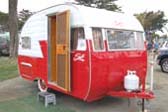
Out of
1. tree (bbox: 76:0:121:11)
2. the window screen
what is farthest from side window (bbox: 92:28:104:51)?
tree (bbox: 76:0:121:11)

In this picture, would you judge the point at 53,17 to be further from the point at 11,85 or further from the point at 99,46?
the point at 11,85

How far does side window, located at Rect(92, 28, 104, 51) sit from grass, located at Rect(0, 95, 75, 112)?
1.68 m

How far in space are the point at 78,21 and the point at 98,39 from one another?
63 centimetres

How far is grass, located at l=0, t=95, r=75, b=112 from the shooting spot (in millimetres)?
7051

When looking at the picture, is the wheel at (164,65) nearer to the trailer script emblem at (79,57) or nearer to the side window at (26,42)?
the side window at (26,42)

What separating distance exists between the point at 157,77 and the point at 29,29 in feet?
19.1

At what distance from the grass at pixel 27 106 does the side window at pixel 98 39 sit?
168cm

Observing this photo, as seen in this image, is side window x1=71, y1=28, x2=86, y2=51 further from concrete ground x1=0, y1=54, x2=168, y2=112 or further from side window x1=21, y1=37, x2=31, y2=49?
side window x1=21, y1=37, x2=31, y2=49

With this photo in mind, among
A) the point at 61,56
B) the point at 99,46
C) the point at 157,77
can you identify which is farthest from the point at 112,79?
the point at 157,77

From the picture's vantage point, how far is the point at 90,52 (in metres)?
6.49

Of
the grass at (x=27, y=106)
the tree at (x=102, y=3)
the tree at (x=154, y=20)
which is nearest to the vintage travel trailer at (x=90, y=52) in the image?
the grass at (x=27, y=106)

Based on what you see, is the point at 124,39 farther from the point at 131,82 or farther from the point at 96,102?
the point at 96,102

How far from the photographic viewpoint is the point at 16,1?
58.2 ft

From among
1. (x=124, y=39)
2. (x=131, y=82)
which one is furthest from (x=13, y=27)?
(x=131, y=82)
